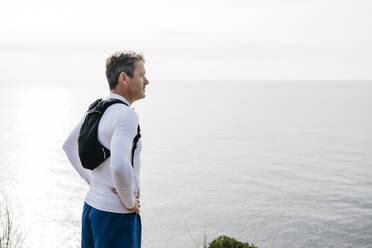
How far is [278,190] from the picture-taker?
169ft

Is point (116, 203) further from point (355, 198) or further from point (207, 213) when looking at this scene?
point (355, 198)

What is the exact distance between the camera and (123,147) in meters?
2.17

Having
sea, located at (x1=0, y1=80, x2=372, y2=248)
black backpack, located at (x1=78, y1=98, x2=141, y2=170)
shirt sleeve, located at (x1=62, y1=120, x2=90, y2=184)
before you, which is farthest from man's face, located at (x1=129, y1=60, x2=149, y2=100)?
sea, located at (x1=0, y1=80, x2=372, y2=248)

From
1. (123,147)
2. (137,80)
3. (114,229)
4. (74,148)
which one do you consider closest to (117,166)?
(123,147)

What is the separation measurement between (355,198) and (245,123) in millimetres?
81043

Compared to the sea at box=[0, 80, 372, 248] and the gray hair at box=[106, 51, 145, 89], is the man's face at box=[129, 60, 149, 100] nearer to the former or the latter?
the gray hair at box=[106, 51, 145, 89]

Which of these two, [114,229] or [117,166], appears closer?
[117,166]

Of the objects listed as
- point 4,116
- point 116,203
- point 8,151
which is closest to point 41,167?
point 8,151

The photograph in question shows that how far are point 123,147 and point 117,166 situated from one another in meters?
0.12

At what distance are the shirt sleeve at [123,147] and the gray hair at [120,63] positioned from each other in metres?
0.35

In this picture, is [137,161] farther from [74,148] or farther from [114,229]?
[74,148]

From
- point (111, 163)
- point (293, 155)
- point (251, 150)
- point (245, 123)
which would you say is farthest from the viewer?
point (245, 123)

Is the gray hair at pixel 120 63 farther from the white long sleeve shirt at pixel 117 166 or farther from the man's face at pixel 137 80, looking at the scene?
the white long sleeve shirt at pixel 117 166

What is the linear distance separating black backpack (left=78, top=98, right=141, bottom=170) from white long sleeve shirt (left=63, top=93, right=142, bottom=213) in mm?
31
